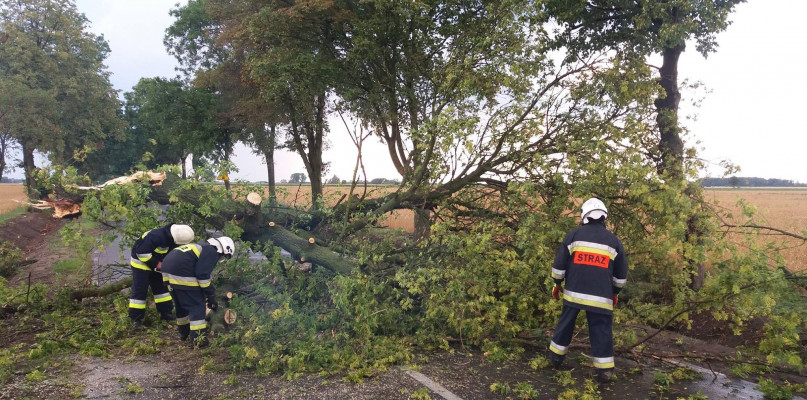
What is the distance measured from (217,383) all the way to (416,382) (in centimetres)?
180

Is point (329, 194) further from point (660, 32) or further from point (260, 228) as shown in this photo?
point (660, 32)

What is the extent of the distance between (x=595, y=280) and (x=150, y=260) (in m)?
5.17

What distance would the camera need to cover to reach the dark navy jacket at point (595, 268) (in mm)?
4410

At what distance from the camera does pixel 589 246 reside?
448cm

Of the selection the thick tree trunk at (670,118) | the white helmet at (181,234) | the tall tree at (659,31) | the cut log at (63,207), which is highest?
the tall tree at (659,31)

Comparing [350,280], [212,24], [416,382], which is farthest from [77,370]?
[212,24]

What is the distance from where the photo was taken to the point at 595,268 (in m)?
4.45

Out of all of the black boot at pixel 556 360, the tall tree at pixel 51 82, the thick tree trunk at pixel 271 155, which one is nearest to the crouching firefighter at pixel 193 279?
the black boot at pixel 556 360

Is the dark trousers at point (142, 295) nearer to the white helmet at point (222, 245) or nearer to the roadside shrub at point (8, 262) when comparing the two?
the white helmet at point (222, 245)

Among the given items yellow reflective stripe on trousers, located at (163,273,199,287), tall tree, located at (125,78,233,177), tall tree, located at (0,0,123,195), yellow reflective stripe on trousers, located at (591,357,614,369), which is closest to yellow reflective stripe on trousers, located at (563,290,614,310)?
yellow reflective stripe on trousers, located at (591,357,614,369)

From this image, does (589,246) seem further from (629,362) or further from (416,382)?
(416,382)

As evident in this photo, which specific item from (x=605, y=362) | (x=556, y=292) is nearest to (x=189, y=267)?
(x=556, y=292)

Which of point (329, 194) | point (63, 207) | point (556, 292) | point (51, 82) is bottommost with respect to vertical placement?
point (556, 292)

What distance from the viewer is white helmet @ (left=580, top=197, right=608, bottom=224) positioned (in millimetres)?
4539
